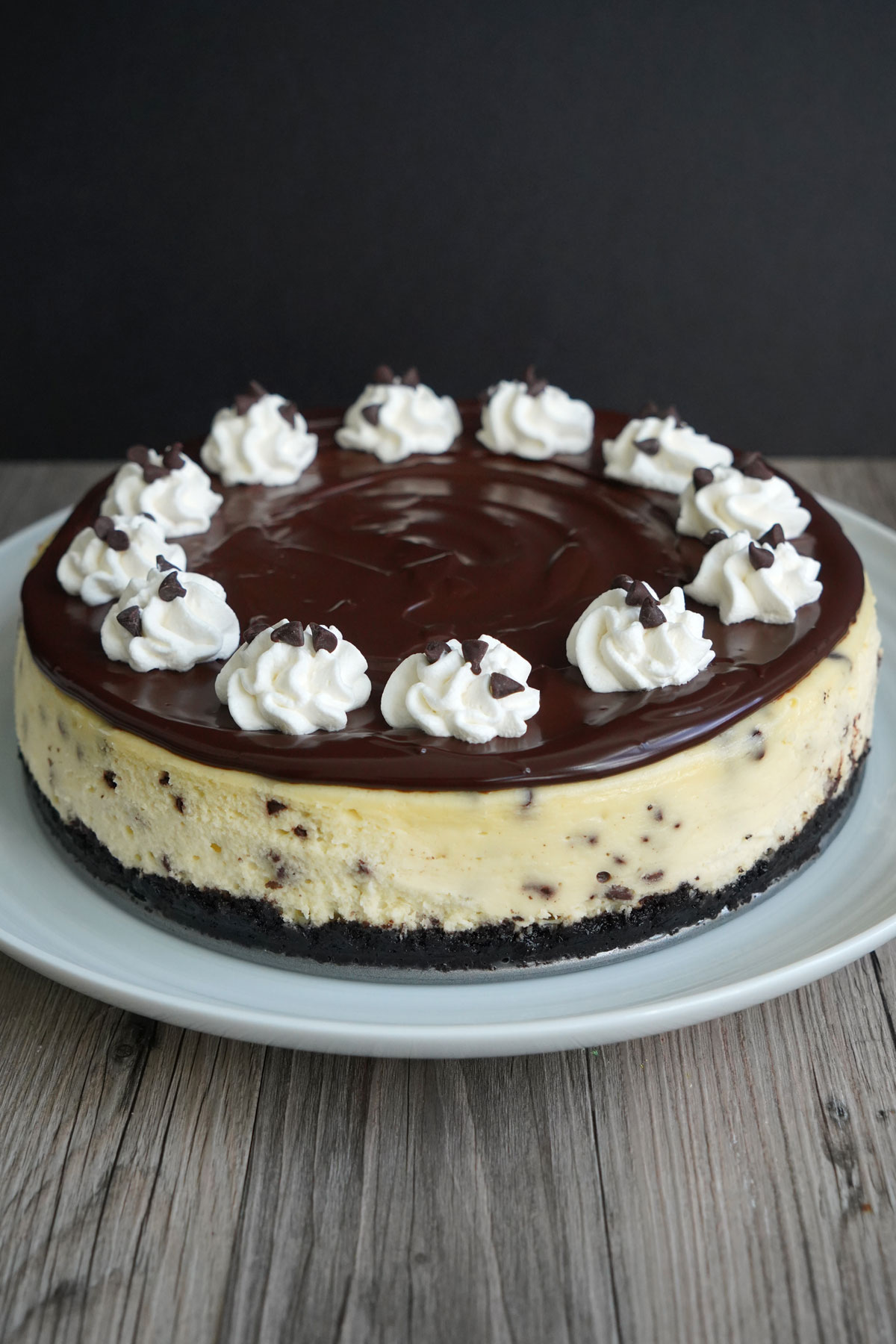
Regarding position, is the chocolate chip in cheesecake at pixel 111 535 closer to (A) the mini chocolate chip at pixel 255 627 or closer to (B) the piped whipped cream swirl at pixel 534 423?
(A) the mini chocolate chip at pixel 255 627

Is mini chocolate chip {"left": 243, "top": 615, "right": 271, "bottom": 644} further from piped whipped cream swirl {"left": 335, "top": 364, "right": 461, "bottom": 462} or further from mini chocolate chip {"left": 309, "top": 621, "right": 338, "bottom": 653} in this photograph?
piped whipped cream swirl {"left": 335, "top": 364, "right": 461, "bottom": 462}

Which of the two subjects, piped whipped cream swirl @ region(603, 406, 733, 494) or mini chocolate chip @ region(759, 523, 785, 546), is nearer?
mini chocolate chip @ region(759, 523, 785, 546)

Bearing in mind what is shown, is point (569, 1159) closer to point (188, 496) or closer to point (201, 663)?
point (201, 663)

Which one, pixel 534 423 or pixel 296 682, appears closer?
pixel 296 682

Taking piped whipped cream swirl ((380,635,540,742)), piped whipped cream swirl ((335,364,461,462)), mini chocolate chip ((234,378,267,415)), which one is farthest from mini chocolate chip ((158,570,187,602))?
piped whipped cream swirl ((335,364,461,462))

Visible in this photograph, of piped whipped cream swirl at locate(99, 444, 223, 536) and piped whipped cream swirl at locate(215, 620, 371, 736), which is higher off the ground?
piped whipped cream swirl at locate(215, 620, 371, 736)

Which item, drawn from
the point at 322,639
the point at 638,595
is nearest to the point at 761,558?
the point at 638,595

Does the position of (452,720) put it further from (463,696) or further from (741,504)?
(741,504)
